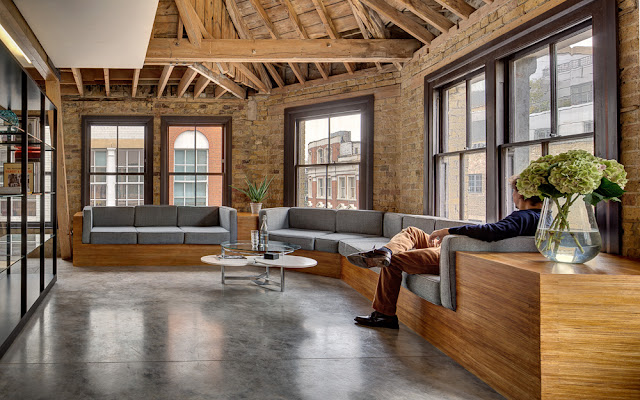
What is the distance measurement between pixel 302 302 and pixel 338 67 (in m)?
4.02

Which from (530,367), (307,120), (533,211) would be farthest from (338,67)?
(530,367)

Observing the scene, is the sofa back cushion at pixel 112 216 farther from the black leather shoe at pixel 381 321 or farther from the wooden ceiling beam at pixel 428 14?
the wooden ceiling beam at pixel 428 14

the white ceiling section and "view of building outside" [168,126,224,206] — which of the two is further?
"view of building outside" [168,126,224,206]

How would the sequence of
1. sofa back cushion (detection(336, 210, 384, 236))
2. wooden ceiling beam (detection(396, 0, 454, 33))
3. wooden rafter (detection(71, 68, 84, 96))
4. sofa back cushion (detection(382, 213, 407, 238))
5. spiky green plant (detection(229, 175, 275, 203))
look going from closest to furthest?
wooden ceiling beam (detection(396, 0, 454, 33)) → sofa back cushion (detection(382, 213, 407, 238)) → sofa back cushion (detection(336, 210, 384, 236)) → wooden rafter (detection(71, 68, 84, 96)) → spiky green plant (detection(229, 175, 275, 203))

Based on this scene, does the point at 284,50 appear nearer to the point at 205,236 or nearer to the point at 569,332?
the point at 205,236

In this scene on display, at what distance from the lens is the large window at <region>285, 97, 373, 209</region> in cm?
657

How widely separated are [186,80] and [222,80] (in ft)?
1.93

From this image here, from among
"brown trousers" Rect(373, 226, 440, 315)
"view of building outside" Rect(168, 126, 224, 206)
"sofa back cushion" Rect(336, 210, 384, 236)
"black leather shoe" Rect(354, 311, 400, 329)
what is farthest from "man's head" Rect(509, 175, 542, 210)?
"view of building outside" Rect(168, 126, 224, 206)

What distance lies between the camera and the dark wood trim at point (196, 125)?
772 centimetres

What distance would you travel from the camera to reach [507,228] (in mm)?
2855

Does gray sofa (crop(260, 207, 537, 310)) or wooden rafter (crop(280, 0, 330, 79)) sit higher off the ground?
wooden rafter (crop(280, 0, 330, 79))

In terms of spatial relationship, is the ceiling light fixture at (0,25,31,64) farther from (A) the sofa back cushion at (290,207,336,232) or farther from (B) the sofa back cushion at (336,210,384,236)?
(B) the sofa back cushion at (336,210,384,236)

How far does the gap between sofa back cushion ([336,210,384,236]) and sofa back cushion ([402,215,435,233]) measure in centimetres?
61

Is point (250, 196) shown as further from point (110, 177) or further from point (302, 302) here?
point (302, 302)
